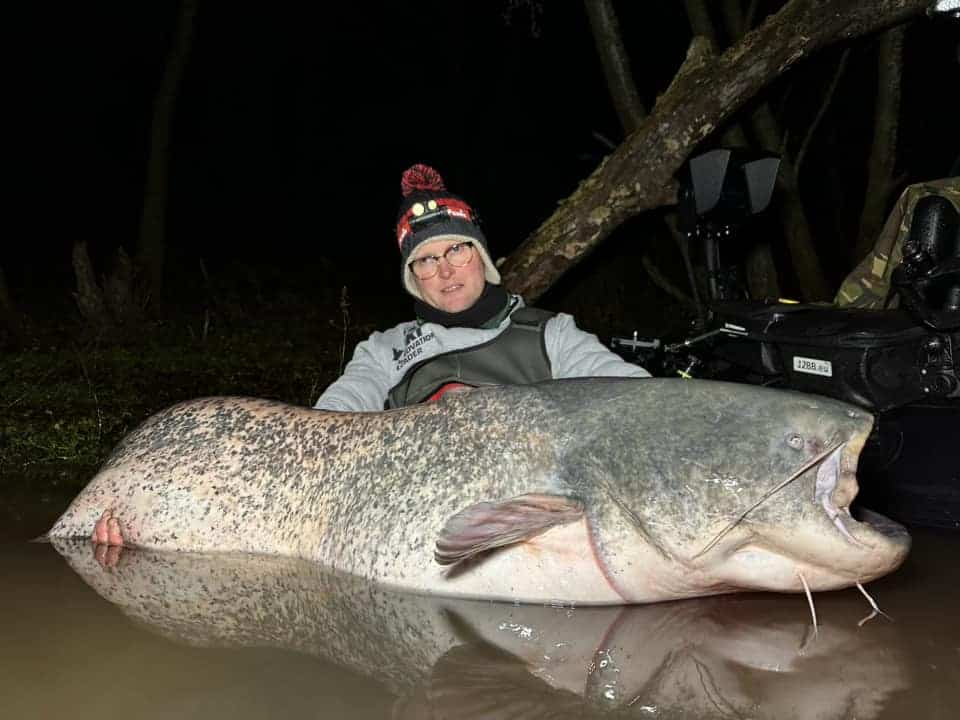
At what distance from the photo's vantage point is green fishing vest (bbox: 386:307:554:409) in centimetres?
483

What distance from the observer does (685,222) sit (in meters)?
5.25

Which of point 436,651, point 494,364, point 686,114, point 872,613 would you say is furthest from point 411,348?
point 686,114

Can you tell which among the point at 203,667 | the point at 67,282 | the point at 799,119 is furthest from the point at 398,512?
the point at 67,282

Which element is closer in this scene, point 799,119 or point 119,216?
point 799,119

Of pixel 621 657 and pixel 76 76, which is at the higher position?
pixel 76 76

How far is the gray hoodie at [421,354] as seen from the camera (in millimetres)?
4680

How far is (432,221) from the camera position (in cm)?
502

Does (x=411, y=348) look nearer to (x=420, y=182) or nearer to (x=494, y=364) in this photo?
(x=494, y=364)

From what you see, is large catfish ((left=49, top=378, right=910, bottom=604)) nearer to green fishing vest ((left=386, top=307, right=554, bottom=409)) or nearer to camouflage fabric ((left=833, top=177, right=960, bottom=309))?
A: green fishing vest ((left=386, top=307, right=554, bottom=409))

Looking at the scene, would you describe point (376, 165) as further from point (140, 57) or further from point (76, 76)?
point (140, 57)

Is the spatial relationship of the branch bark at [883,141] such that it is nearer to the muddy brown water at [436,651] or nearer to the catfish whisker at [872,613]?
the muddy brown water at [436,651]

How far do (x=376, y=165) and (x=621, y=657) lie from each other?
25.5 m

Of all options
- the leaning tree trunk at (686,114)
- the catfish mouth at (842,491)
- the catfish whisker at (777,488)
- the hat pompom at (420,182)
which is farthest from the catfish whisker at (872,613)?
the leaning tree trunk at (686,114)

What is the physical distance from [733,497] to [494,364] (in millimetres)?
1689
